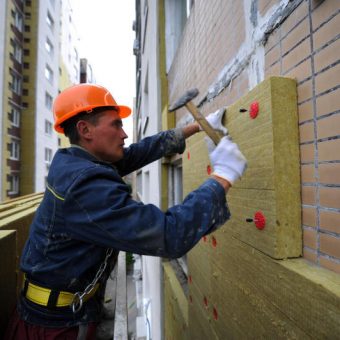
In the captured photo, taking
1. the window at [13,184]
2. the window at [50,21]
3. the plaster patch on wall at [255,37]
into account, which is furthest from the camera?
the window at [50,21]

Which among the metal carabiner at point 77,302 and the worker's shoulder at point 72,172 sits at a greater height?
the worker's shoulder at point 72,172

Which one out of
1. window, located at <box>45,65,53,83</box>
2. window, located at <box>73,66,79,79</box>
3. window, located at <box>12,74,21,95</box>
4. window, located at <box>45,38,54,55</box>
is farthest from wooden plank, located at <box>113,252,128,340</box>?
window, located at <box>73,66,79,79</box>

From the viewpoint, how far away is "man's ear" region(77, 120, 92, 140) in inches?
70.7

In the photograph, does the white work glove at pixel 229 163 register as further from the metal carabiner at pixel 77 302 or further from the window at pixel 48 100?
the window at pixel 48 100

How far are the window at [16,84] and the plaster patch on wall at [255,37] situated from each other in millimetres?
22036

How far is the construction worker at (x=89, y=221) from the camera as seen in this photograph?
1329mm

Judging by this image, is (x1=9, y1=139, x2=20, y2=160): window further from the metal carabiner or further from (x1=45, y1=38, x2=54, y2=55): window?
the metal carabiner

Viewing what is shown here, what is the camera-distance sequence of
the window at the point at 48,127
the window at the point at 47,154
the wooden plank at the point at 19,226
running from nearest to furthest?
1. the wooden plank at the point at 19,226
2. the window at the point at 48,127
3. the window at the point at 47,154

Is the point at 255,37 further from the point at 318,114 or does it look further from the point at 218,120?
the point at 318,114

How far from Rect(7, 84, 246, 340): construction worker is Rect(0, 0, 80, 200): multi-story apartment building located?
19.1 metres

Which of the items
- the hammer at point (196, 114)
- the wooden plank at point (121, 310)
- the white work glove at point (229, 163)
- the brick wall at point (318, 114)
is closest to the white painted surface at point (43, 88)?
the wooden plank at point (121, 310)

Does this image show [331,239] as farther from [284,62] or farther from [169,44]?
[169,44]

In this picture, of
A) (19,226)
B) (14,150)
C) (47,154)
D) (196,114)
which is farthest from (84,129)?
(47,154)

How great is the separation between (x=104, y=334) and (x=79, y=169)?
173 centimetres
